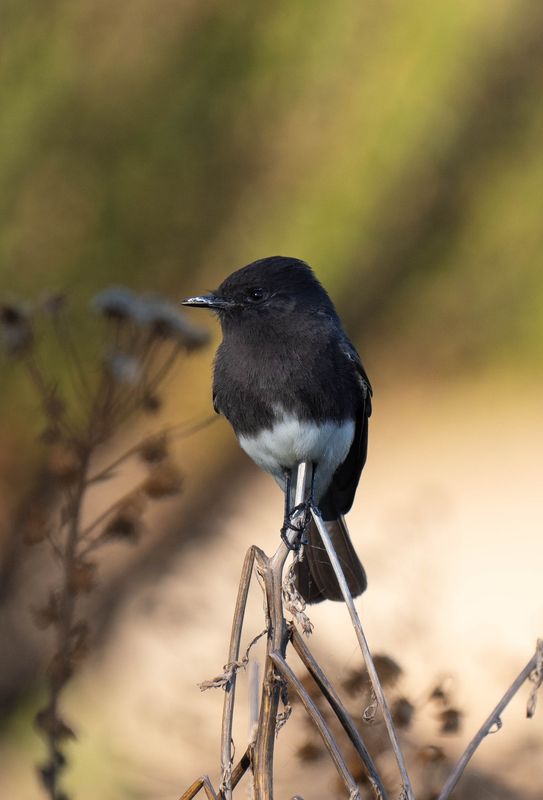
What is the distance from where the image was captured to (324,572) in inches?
96.4

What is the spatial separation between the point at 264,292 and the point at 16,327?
53cm

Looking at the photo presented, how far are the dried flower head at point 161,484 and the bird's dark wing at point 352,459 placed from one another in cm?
47

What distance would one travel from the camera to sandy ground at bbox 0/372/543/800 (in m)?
3.14

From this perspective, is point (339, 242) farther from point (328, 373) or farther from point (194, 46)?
point (328, 373)

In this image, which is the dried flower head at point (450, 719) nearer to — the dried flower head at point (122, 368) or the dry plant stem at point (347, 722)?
the dry plant stem at point (347, 722)

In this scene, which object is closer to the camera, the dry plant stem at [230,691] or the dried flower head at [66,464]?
the dry plant stem at [230,691]

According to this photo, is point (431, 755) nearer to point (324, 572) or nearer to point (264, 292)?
point (324, 572)

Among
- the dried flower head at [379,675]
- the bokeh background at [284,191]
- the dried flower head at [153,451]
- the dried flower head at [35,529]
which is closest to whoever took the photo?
the dried flower head at [379,675]

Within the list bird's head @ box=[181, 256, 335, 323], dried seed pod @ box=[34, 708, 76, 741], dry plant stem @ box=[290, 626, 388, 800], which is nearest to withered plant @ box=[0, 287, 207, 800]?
dried seed pod @ box=[34, 708, 76, 741]

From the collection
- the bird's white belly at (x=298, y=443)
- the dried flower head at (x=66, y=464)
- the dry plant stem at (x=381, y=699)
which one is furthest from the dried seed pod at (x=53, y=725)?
the dry plant stem at (x=381, y=699)

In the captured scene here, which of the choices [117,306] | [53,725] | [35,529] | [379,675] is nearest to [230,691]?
[379,675]

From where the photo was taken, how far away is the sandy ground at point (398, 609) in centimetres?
314

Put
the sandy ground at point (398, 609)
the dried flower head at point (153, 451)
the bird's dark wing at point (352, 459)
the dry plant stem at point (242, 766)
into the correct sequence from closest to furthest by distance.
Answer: the dry plant stem at point (242, 766), the dried flower head at point (153, 451), the bird's dark wing at point (352, 459), the sandy ground at point (398, 609)

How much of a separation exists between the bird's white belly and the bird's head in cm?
26
